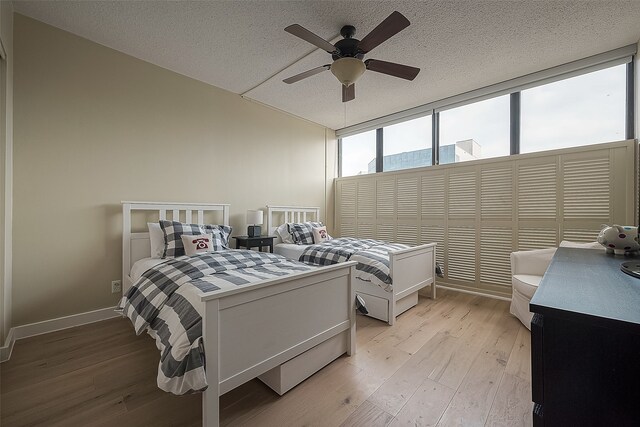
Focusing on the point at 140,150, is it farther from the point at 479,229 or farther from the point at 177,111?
the point at 479,229

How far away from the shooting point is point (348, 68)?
2.17 metres

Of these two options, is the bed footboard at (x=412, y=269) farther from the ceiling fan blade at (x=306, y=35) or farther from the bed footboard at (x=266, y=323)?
the ceiling fan blade at (x=306, y=35)

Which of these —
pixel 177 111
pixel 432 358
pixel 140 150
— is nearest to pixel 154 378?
pixel 432 358

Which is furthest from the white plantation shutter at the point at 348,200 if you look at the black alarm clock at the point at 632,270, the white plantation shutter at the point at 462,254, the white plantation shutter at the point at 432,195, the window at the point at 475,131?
the black alarm clock at the point at 632,270

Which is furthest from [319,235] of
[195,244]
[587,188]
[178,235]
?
[587,188]

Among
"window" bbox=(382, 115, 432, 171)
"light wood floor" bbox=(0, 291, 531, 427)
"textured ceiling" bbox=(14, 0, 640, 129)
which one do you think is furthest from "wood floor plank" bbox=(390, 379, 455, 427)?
"window" bbox=(382, 115, 432, 171)

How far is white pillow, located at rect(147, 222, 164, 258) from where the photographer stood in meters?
2.61

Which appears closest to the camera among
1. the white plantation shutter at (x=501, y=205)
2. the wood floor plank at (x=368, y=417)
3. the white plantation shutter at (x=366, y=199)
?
the wood floor plank at (x=368, y=417)

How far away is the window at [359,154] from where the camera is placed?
485 centimetres

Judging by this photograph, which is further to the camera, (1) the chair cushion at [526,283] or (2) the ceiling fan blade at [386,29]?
(1) the chair cushion at [526,283]

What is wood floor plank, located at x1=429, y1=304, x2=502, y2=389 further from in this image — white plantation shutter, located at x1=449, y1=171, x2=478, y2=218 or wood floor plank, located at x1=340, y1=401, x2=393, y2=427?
white plantation shutter, located at x1=449, y1=171, x2=478, y2=218

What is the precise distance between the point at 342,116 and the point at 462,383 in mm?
4044

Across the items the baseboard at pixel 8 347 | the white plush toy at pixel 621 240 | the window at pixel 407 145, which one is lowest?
the baseboard at pixel 8 347

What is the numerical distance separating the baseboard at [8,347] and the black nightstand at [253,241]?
6.82ft
